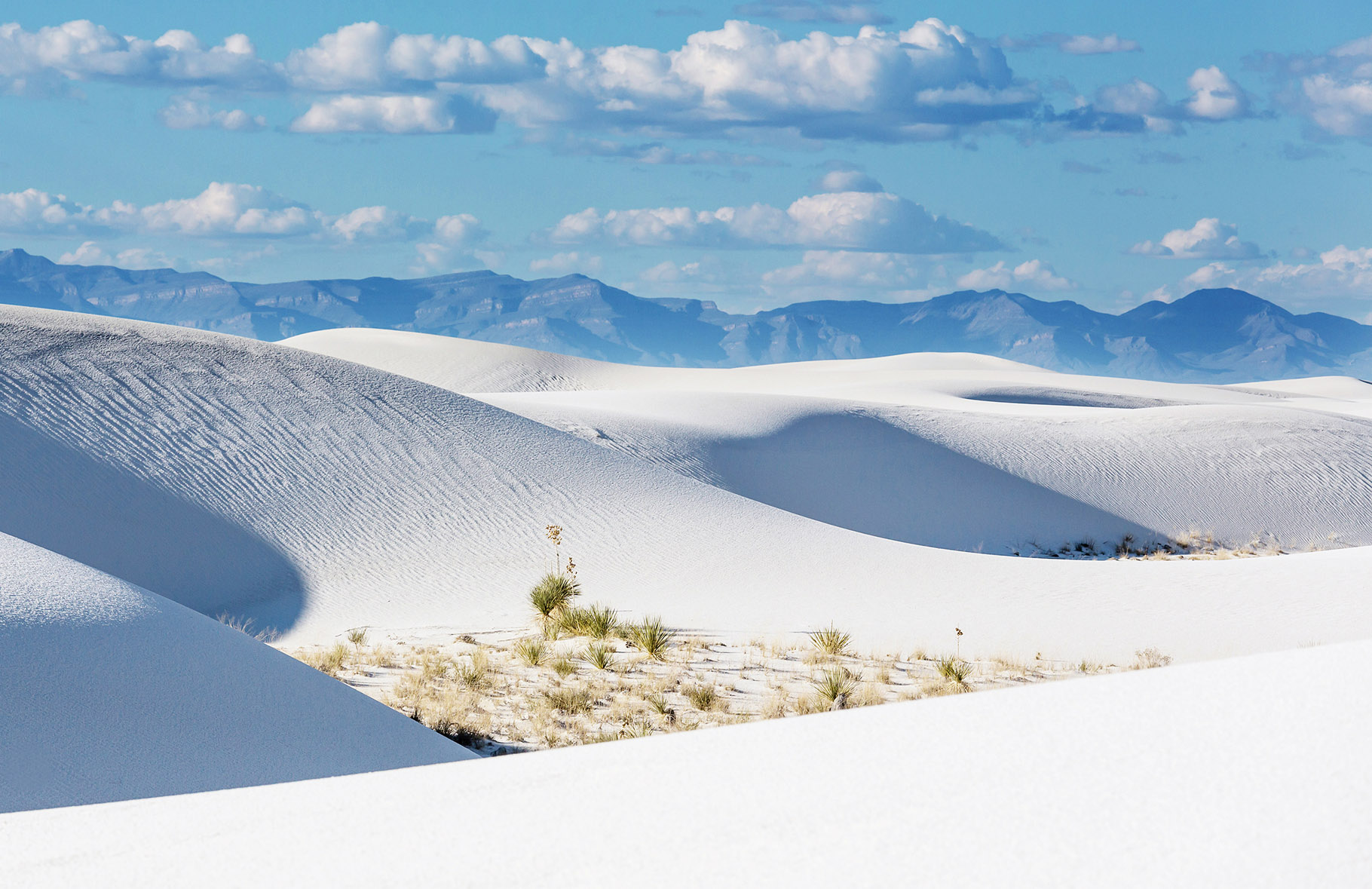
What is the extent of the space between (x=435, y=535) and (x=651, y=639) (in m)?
6.05

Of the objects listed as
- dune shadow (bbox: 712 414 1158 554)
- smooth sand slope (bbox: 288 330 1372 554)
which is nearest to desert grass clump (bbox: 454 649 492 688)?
smooth sand slope (bbox: 288 330 1372 554)

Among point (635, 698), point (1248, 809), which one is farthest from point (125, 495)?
point (1248, 809)

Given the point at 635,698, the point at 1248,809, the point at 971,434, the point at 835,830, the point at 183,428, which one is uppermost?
the point at 971,434

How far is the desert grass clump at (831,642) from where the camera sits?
391 inches

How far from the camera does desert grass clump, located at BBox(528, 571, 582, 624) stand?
1147 cm

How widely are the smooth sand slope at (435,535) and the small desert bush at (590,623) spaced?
113cm

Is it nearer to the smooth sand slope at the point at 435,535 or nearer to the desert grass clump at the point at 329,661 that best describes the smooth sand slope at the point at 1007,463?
the smooth sand slope at the point at 435,535

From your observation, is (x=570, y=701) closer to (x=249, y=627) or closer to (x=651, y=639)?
(x=651, y=639)

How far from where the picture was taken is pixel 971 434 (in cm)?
2844

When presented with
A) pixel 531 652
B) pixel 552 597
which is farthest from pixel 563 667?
pixel 552 597

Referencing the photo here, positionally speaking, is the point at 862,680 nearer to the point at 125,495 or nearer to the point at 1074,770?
the point at 1074,770

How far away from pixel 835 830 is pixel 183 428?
15085 mm

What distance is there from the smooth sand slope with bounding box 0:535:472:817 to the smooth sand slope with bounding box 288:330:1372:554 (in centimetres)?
1625

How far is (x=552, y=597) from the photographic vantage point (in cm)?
1159
